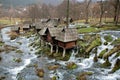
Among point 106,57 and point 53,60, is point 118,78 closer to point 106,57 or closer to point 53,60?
point 106,57

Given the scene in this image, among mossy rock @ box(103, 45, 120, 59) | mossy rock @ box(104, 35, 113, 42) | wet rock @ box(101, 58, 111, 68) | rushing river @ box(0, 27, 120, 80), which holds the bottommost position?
rushing river @ box(0, 27, 120, 80)

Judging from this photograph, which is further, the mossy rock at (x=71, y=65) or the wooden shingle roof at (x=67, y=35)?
the wooden shingle roof at (x=67, y=35)

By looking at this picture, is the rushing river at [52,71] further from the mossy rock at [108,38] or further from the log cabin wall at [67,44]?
the log cabin wall at [67,44]

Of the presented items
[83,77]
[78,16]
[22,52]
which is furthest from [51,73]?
[78,16]

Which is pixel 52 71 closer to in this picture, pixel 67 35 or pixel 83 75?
pixel 83 75

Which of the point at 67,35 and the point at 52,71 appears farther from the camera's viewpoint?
the point at 67,35

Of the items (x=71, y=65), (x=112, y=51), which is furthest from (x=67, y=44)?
(x=112, y=51)

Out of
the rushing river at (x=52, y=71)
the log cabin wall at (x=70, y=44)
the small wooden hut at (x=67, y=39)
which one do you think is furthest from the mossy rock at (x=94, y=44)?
the small wooden hut at (x=67, y=39)

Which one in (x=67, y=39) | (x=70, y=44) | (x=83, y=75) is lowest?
(x=83, y=75)

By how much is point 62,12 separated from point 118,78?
99696 millimetres

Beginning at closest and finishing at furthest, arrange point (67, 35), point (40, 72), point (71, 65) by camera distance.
→ point (40, 72) → point (71, 65) → point (67, 35)

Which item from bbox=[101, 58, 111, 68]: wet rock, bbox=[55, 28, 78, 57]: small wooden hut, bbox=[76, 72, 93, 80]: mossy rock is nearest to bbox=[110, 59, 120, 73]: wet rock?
bbox=[101, 58, 111, 68]: wet rock

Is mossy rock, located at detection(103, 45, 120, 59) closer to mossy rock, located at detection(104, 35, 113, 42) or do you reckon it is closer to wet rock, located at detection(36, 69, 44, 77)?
mossy rock, located at detection(104, 35, 113, 42)

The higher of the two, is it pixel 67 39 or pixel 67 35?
pixel 67 35
